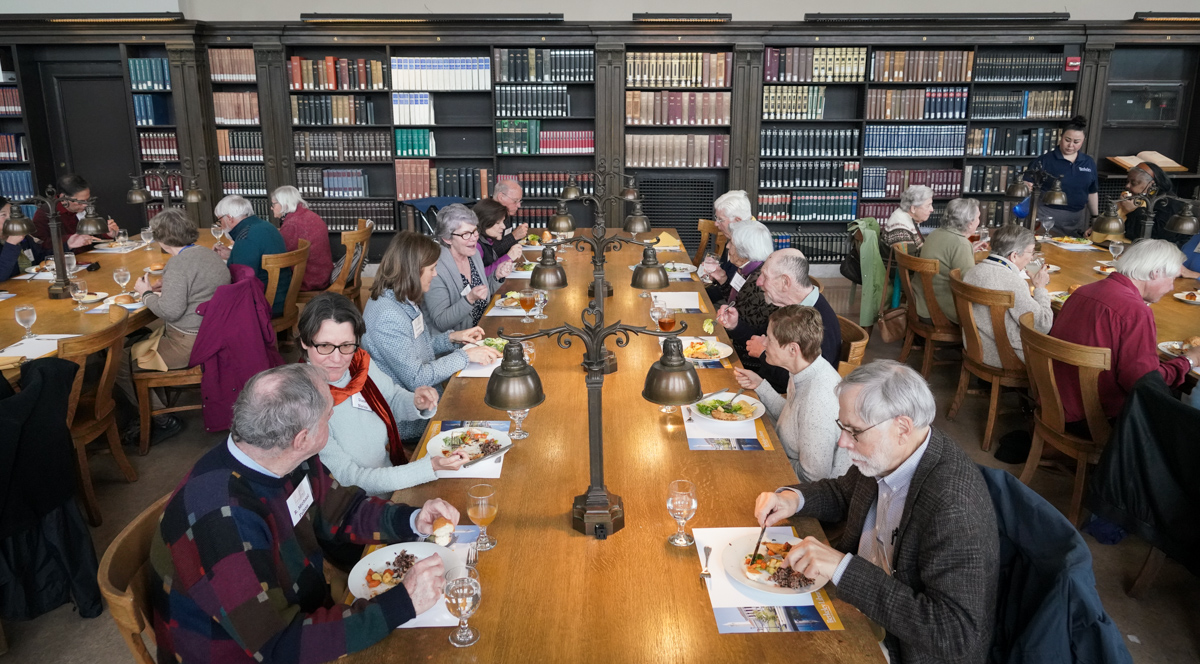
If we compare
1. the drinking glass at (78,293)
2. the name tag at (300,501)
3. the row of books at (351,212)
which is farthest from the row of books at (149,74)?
the name tag at (300,501)

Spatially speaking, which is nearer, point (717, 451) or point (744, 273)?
point (717, 451)

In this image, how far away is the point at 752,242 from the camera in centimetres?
405

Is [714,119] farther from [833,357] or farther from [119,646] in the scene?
[119,646]

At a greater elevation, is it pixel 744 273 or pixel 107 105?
pixel 107 105

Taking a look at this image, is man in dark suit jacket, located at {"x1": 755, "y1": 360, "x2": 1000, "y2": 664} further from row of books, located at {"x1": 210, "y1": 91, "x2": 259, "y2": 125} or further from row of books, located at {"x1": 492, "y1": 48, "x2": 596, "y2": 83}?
row of books, located at {"x1": 210, "y1": 91, "x2": 259, "y2": 125}

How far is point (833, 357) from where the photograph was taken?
10.7ft

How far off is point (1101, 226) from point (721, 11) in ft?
13.3

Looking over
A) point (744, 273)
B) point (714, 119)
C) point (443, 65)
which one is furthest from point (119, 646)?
point (714, 119)

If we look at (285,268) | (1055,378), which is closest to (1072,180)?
(1055,378)

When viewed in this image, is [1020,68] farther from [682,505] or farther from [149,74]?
[149,74]

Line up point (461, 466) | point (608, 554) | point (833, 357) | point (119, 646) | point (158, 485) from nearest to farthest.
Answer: point (608, 554), point (461, 466), point (119, 646), point (833, 357), point (158, 485)

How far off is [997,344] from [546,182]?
461 cm

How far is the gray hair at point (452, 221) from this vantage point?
4.16 m

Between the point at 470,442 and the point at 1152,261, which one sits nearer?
the point at 470,442
